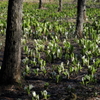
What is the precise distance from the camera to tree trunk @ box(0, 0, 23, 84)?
4605 millimetres

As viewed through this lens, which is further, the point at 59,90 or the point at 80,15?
the point at 80,15

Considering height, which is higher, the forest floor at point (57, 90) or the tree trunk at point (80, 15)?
the tree trunk at point (80, 15)

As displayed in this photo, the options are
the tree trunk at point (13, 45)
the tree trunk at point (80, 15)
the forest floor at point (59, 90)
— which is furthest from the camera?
the tree trunk at point (80, 15)

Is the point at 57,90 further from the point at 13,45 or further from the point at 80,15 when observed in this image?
the point at 80,15

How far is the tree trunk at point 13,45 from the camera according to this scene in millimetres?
4605

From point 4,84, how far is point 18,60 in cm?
60

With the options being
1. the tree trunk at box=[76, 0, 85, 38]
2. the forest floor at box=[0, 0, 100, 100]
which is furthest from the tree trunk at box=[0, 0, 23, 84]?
the tree trunk at box=[76, 0, 85, 38]

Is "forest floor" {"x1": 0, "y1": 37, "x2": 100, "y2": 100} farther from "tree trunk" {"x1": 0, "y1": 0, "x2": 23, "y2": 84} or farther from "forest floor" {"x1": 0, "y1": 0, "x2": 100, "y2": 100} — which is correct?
"tree trunk" {"x1": 0, "y1": 0, "x2": 23, "y2": 84}

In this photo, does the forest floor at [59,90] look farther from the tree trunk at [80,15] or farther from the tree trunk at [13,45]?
the tree trunk at [80,15]

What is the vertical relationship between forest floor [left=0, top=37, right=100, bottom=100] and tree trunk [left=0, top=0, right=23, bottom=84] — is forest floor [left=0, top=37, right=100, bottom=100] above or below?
below

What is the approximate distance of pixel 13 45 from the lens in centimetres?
474

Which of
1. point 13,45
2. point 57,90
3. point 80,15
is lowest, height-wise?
point 57,90

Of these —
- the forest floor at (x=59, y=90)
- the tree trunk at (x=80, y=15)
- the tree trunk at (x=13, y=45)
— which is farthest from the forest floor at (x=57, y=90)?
the tree trunk at (x=80, y=15)

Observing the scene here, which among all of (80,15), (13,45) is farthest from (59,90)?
(80,15)
